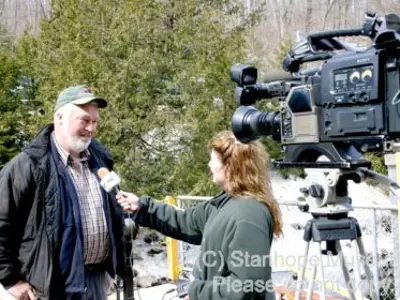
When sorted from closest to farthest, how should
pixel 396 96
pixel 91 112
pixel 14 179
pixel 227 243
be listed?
1. pixel 396 96
2. pixel 227 243
3. pixel 14 179
4. pixel 91 112

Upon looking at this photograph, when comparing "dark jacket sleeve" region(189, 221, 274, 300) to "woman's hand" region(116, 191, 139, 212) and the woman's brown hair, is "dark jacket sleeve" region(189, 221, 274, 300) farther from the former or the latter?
"woman's hand" region(116, 191, 139, 212)

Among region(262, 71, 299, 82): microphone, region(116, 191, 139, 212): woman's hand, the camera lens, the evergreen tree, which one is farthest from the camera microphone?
the evergreen tree

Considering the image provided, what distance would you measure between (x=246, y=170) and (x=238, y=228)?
0.91ft

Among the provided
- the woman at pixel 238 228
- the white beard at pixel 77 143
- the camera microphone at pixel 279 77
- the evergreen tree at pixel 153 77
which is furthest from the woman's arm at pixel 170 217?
the evergreen tree at pixel 153 77

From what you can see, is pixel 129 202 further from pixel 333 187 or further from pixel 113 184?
pixel 333 187

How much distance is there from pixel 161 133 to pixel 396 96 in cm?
654

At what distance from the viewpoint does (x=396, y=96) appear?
162 cm

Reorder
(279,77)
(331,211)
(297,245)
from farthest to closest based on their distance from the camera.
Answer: (297,245), (279,77), (331,211)

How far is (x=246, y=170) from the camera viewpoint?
2072 millimetres

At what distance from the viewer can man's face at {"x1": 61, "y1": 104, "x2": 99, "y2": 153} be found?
2680 mm

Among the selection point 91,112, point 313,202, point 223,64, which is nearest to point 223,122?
point 223,64

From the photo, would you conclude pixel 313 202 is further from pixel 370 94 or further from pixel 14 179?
pixel 14 179

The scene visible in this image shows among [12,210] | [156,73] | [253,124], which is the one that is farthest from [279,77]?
[156,73]

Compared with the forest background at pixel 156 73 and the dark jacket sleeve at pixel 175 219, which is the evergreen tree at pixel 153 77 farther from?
the dark jacket sleeve at pixel 175 219
